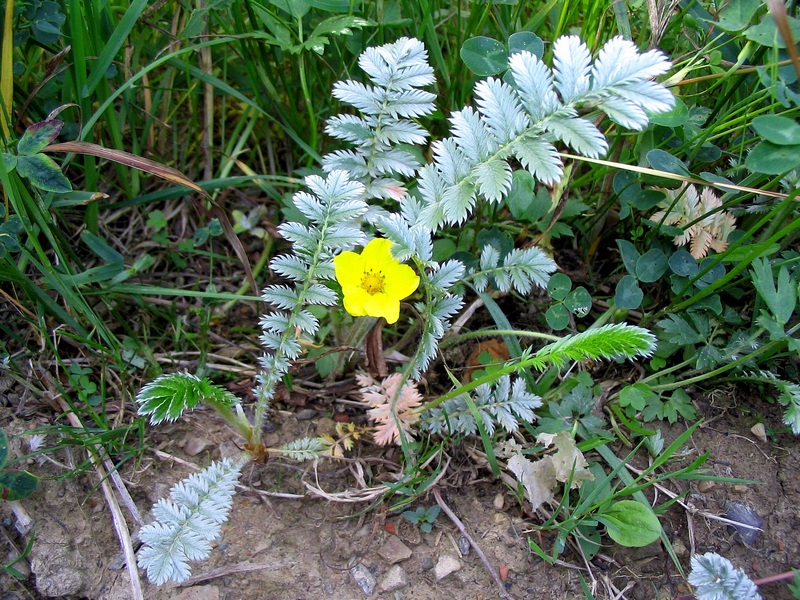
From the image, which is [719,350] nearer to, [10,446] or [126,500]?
[126,500]

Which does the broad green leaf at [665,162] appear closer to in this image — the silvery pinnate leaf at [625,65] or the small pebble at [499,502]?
the silvery pinnate leaf at [625,65]

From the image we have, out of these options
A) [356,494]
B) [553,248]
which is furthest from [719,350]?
[356,494]

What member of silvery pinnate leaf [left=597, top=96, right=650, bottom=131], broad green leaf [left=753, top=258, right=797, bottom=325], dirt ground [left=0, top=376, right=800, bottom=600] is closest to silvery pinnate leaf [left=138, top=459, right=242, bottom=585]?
dirt ground [left=0, top=376, right=800, bottom=600]

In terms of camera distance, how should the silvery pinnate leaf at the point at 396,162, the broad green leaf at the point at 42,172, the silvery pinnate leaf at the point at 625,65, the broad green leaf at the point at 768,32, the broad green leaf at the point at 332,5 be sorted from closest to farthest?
the silvery pinnate leaf at the point at 625,65 → the broad green leaf at the point at 768,32 → the broad green leaf at the point at 42,172 → the silvery pinnate leaf at the point at 396,162 → the broad green leaf at the point at 332,5

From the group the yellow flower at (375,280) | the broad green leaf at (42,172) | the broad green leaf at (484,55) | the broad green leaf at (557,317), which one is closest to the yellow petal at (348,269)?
the yellow flower at (375,280)

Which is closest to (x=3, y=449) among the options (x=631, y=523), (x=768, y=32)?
(x=631, y=523)

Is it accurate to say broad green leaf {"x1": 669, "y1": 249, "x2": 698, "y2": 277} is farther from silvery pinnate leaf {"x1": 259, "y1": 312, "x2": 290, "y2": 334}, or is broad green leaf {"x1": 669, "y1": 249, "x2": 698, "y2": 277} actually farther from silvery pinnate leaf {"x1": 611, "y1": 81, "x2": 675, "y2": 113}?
silvery pinnate leaf {"x1": 259, "y1": 312, "x2": 290, "y2": 334}

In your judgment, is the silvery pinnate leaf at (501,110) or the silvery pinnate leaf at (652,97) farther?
the silvery pinnate leaf at (501,110)
